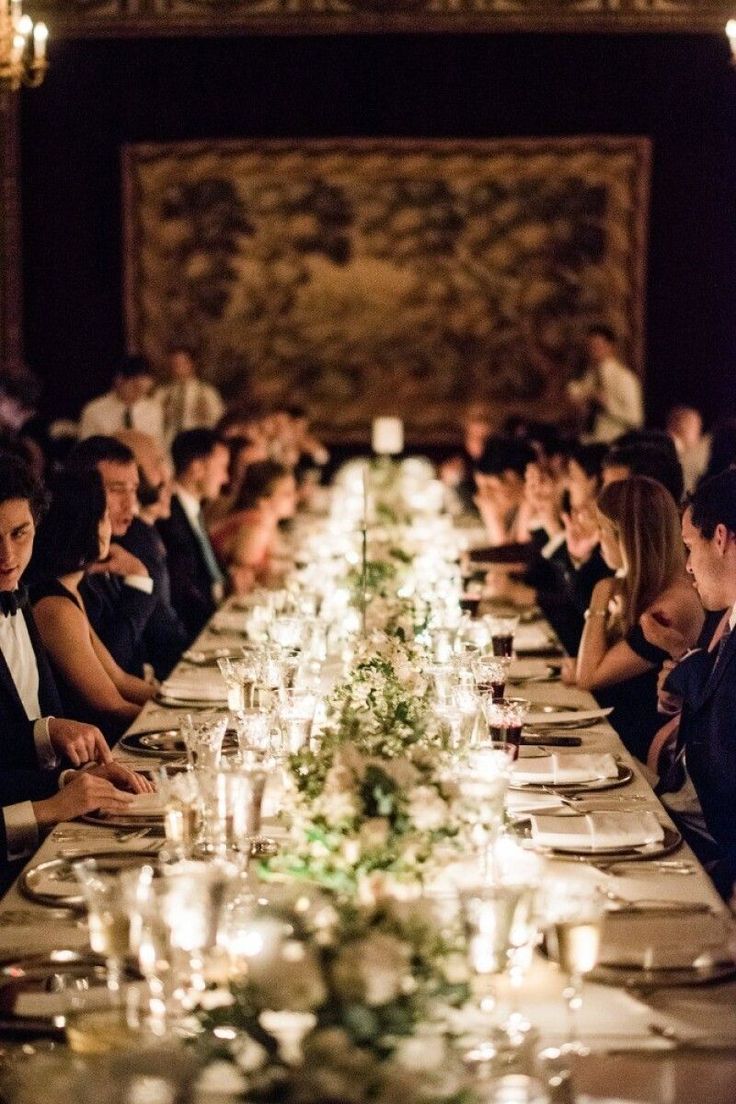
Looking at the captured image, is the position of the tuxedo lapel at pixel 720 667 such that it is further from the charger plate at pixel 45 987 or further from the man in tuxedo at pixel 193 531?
the man in tuxedo at pixel 193 531


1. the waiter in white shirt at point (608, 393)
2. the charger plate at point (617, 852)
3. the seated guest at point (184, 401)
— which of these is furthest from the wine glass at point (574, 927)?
the seated guest at point (184, 401)

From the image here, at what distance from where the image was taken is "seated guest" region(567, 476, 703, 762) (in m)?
4.53

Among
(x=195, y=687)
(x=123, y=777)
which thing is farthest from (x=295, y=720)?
(x=195, y=687)

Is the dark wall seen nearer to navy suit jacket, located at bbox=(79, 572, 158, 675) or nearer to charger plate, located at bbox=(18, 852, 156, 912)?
navy suit jacket, located at bbox=(79, 572, 158, 675)

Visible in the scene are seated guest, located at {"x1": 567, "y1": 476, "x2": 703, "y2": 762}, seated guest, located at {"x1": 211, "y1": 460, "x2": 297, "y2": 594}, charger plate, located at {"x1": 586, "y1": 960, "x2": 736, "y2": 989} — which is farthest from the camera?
seated guest, located at {"x1": 211, "y1": 460, "x2": 297, "y2": 594}

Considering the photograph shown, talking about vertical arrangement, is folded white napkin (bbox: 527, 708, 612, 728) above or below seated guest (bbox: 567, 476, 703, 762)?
below

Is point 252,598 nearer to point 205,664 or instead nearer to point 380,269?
point 205,664

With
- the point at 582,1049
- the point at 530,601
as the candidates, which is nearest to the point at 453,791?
the point at 582,1049

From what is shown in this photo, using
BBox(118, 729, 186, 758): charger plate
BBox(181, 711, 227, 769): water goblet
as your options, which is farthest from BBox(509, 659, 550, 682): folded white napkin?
BBox(181, 711, 227, 769): water goblet

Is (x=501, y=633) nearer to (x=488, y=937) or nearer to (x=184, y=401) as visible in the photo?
(x=488, y=937)

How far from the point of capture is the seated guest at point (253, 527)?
6.88 metres

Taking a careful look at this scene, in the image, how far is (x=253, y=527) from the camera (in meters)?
6.98

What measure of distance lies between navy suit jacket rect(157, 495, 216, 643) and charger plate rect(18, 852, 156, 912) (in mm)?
3609

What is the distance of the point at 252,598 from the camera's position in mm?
6238
